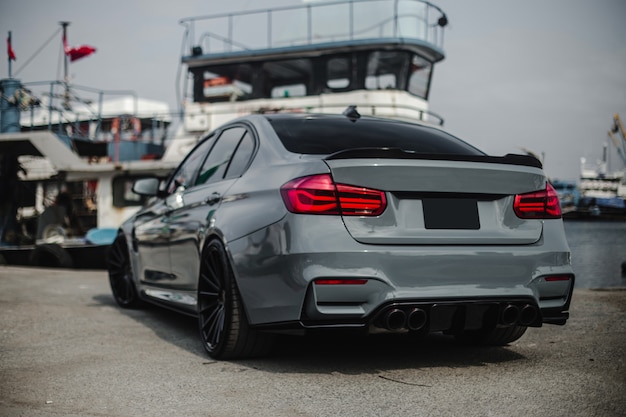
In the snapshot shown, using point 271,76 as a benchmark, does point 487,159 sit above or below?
below

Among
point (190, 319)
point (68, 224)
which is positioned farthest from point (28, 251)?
point (190, 319)

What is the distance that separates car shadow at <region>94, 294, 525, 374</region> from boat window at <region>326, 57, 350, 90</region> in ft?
34.9

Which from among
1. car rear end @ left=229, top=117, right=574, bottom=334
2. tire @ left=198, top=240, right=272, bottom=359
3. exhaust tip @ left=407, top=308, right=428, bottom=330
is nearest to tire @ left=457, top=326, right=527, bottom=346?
→ car rear end @ left=229, top=117, right=574, bottom=334

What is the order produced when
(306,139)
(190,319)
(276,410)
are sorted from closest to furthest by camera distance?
(276,410), (306,139), (190,319)

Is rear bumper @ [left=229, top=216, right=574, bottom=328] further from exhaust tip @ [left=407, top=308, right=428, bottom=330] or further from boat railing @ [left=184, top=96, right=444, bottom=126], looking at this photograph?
boat railing @ [left=184, top=96, right=444, bottom=126]

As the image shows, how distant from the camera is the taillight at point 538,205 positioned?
4000 millimetres

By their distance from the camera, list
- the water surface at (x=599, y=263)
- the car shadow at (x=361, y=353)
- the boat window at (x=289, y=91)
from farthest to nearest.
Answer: the boat window at (x=289, y=91), the water surface at (x=599, y=263), the car shadow at (x=361, y=353)

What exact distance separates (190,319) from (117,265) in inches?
48.0

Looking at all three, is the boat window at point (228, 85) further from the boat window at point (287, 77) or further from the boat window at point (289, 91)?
the boat window at point (289, 91)

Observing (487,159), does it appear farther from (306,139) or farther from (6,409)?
(6,409)

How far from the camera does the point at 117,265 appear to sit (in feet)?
24.4

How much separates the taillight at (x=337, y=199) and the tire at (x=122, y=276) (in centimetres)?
362

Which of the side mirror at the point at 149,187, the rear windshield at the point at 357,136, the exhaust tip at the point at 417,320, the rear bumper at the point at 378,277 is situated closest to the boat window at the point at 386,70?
the side mirror at the point at 149,187

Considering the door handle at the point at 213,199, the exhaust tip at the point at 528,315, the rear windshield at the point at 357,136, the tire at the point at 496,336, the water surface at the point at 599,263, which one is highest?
the rear windshield at the point at 357,136
